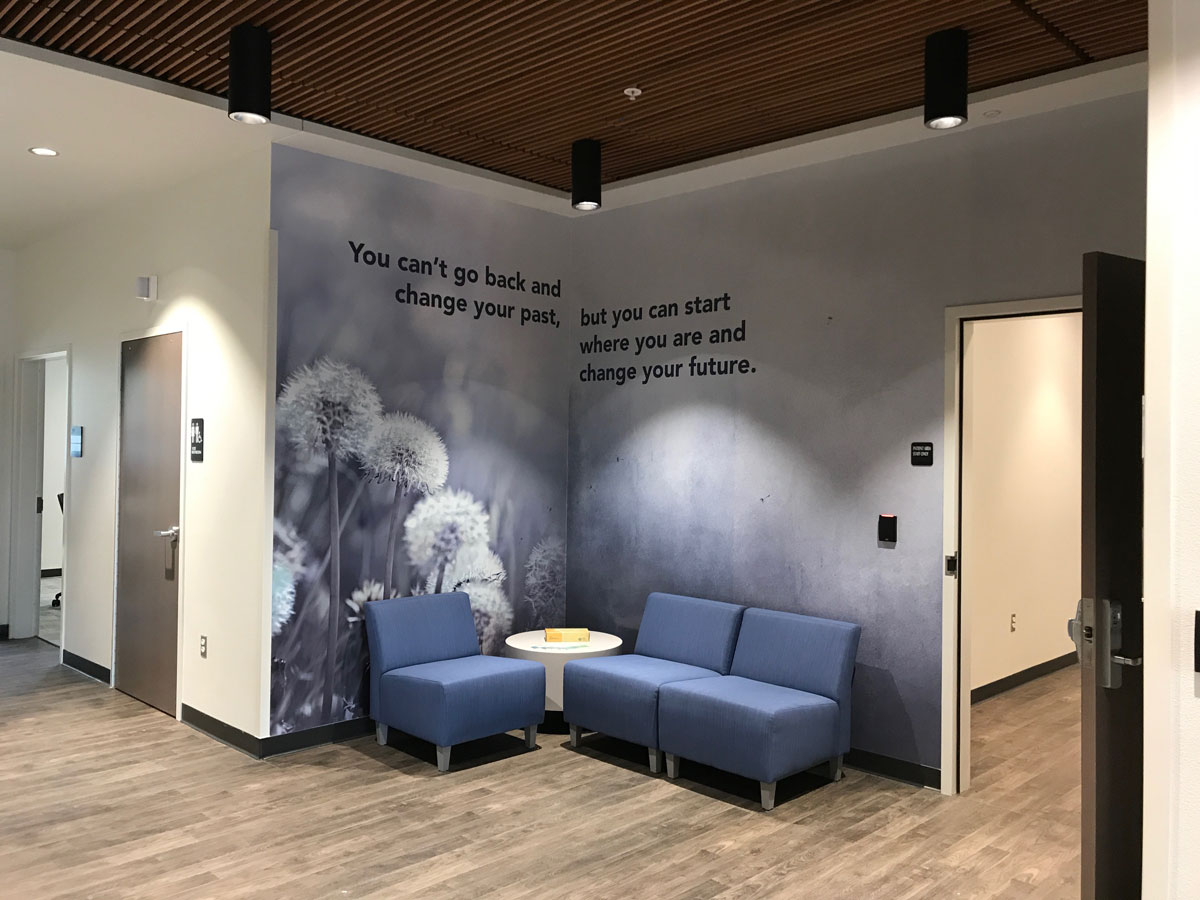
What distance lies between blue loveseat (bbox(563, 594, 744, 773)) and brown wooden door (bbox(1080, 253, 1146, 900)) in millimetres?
2292

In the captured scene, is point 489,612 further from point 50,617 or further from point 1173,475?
point 50,617

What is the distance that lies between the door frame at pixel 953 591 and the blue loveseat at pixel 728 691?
0.44 meters

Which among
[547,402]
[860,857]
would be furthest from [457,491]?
[860,857]

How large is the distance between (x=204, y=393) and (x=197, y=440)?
0.89 ft

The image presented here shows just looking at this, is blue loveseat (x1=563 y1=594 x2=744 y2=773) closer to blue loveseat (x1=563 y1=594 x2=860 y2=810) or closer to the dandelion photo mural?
blue loveseat (x1=563 y1=594 x2=860 y2=810)

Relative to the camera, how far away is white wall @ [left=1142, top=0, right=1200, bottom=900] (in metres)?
2.10

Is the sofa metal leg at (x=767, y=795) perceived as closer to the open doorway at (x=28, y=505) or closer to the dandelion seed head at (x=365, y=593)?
the dandelion seed head at (x=365, y=593)

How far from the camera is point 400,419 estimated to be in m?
5.37

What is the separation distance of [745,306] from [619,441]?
1.23 m

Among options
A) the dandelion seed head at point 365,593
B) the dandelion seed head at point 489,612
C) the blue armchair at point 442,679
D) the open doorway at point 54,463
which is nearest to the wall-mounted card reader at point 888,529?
the blue armchair at point 442,679

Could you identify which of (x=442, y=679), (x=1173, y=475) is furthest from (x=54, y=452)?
(x=1173, y=475)

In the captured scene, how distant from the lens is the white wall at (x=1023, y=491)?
6145 mm

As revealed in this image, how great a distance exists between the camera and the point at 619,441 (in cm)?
601

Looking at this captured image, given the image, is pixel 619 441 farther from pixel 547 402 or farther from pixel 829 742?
pixel 829 742
